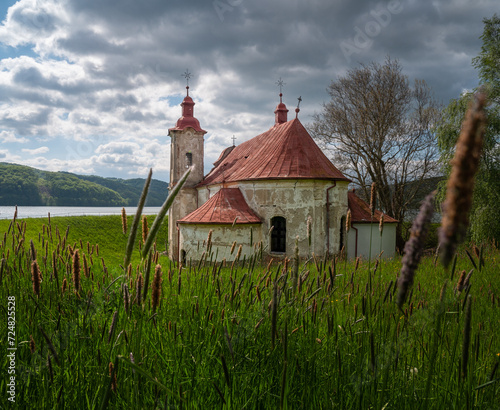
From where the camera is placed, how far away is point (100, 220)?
42.4 meters

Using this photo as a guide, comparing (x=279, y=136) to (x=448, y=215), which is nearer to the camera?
(x=448, y=215)

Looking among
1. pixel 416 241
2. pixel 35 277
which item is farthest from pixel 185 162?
pixel 416 241

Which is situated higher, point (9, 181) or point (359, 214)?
Result: point (9, 181)

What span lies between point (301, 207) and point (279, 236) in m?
2.04

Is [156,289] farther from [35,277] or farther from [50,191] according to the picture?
[50,191]

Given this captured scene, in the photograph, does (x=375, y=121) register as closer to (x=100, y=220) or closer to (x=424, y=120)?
(x=424, y=120)

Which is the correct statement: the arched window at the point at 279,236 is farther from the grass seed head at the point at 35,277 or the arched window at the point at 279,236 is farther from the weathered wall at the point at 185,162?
the grass seed head at the point at 35,277

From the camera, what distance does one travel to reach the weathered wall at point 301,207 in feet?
62.4

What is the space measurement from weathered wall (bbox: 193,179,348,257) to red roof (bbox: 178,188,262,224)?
804 millimetres

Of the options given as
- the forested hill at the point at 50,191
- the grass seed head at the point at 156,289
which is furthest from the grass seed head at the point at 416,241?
the forested hill at the point at 50,191

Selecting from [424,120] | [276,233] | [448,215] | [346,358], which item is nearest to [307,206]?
[276,233]

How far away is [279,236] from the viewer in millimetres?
19625

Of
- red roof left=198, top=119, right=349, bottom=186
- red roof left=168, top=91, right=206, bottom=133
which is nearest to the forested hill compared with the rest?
red roof left=168, top=91, right=206, bottom=133

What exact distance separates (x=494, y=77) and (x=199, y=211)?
17619mm
